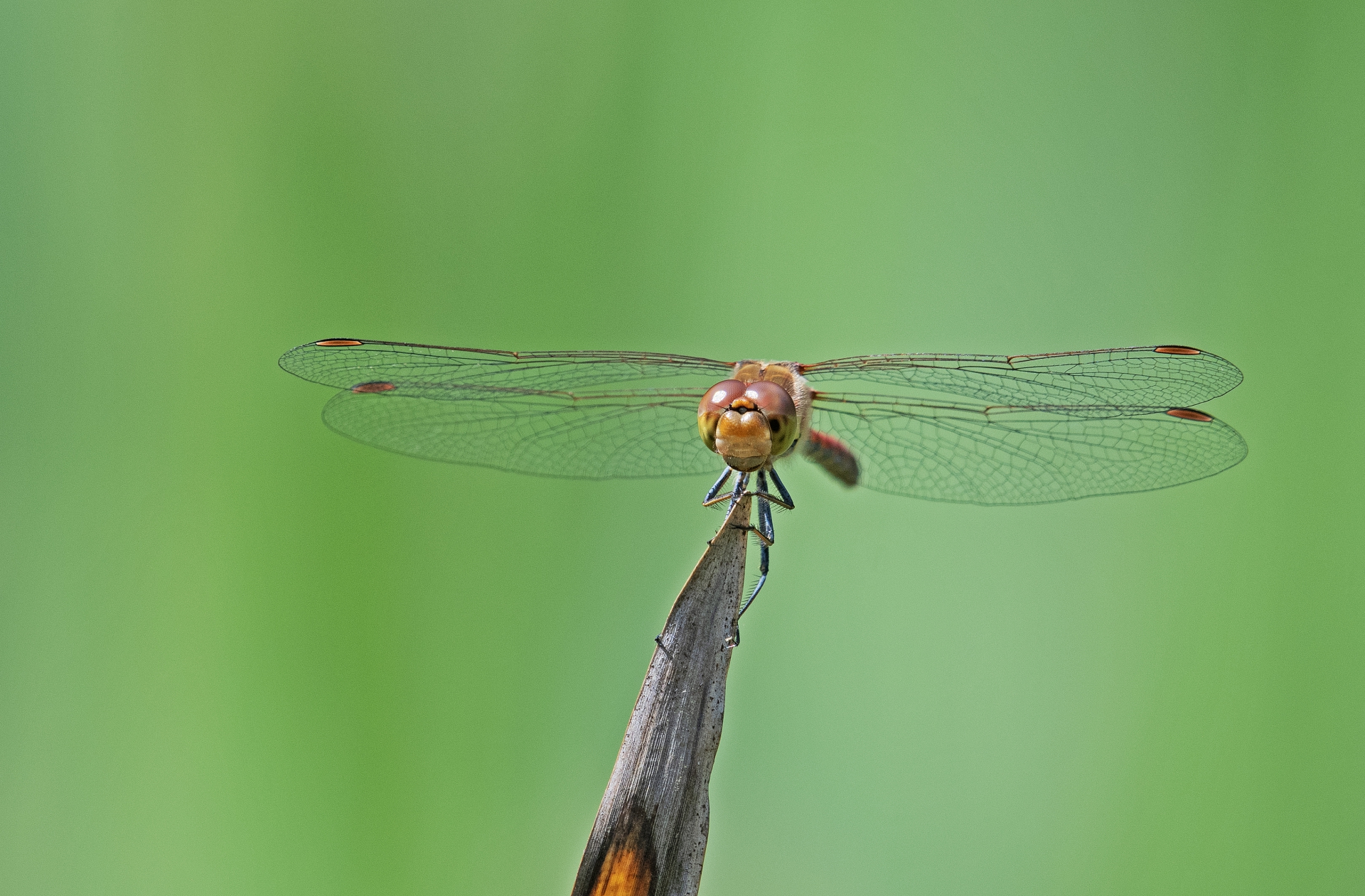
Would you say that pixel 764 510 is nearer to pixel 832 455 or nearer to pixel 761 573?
pixel 761 573

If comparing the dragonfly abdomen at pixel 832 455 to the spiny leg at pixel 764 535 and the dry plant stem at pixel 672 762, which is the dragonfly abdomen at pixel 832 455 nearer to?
the spiny leg at pixel 764 535

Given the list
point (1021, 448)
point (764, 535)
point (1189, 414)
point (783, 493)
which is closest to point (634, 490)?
point (783, 493)

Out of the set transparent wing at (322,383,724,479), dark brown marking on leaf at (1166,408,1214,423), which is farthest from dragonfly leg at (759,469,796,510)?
dark brown marking on leaf at (1166,408,1214,423)

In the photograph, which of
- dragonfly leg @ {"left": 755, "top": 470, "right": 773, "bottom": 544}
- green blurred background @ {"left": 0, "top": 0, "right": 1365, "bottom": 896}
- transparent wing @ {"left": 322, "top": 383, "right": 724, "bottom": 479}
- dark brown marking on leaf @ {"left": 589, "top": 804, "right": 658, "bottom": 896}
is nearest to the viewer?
dark brown marking on leaf @ {"left": 589, "top": 804, "right": 658, "bottom": 896}

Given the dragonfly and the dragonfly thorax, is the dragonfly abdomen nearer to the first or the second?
the dragonfly

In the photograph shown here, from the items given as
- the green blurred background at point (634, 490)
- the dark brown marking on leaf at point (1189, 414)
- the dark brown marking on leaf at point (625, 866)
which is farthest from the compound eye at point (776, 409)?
the dark brown marking on leaf at point (625, 866)

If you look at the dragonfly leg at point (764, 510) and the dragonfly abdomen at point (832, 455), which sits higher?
the dragonfly abdomen at point (832, 455)

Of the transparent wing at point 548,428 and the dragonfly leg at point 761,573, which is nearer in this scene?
the dragonfly leg at point 761,573
